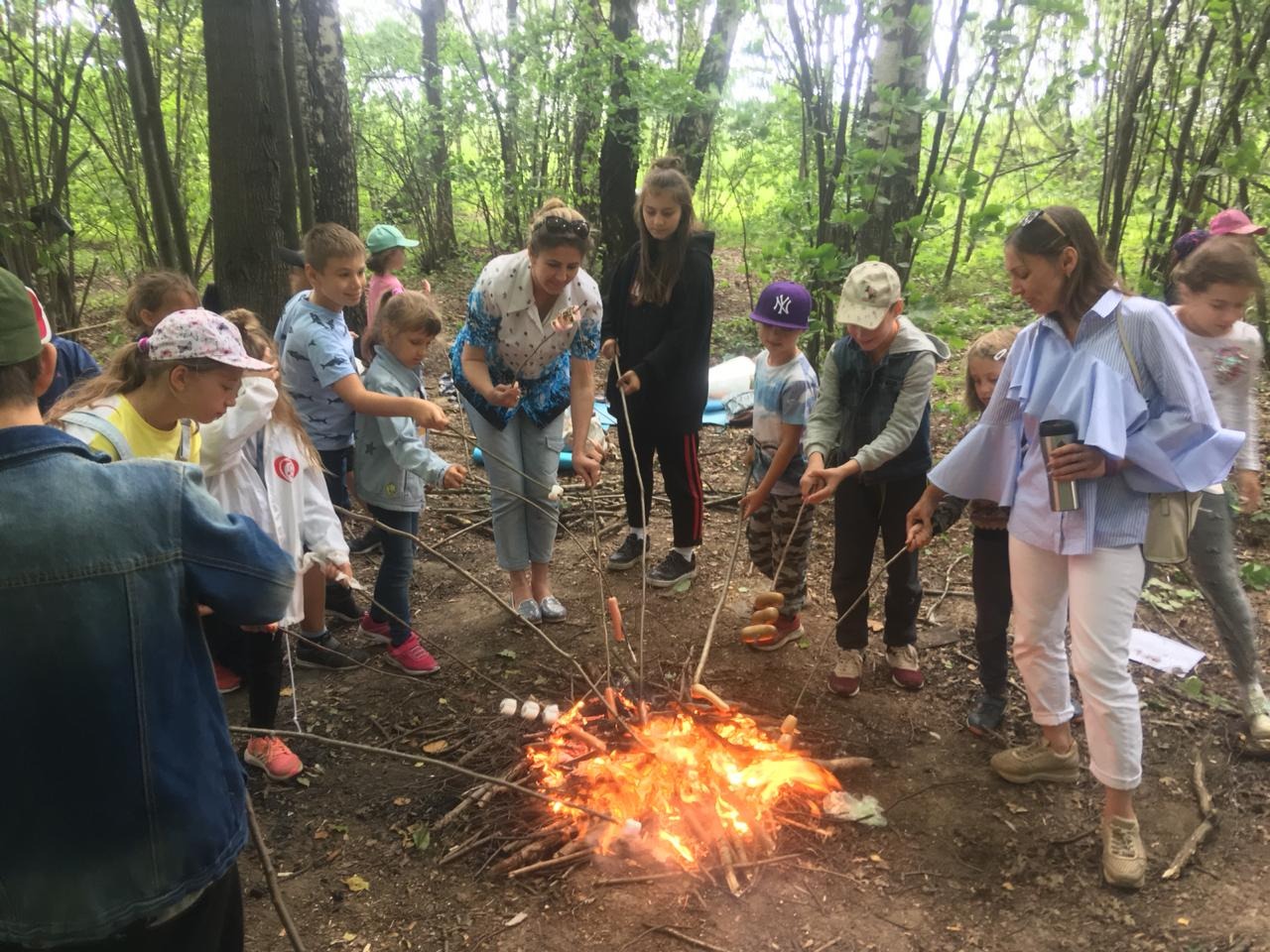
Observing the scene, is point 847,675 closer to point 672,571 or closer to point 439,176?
point 672,571

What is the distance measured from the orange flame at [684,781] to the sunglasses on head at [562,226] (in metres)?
2.02

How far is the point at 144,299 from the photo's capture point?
10.8 ft

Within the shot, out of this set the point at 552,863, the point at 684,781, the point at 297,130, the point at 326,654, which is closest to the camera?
the point at 552,863

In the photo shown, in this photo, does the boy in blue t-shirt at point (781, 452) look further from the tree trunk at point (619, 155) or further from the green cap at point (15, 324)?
the tree trunk at point (619, 155)

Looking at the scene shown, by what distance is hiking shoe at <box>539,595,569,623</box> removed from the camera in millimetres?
4195

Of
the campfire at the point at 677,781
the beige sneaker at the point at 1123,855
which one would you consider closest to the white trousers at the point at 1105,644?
the beige sneaker at the point at 1123,855

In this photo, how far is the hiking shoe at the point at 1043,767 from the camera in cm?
301

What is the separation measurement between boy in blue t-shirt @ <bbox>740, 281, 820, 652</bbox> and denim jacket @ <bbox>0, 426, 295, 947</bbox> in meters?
2.44

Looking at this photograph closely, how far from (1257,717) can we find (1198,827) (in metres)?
0.73

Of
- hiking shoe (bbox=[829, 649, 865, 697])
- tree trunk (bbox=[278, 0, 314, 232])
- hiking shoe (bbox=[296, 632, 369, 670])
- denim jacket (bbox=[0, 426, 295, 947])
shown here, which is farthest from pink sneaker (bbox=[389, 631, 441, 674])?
tree trunk (bbox=[278, 0, 314, 232])

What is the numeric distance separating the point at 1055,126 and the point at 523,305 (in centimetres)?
956

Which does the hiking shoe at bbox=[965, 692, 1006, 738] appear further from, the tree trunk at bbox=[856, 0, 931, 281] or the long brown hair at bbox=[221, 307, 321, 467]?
the long brown hair at bbox=[221, 307, 321, 467]

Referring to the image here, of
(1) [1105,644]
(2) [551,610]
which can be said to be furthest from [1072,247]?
(2) [551,610]

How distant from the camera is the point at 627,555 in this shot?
476 cm
